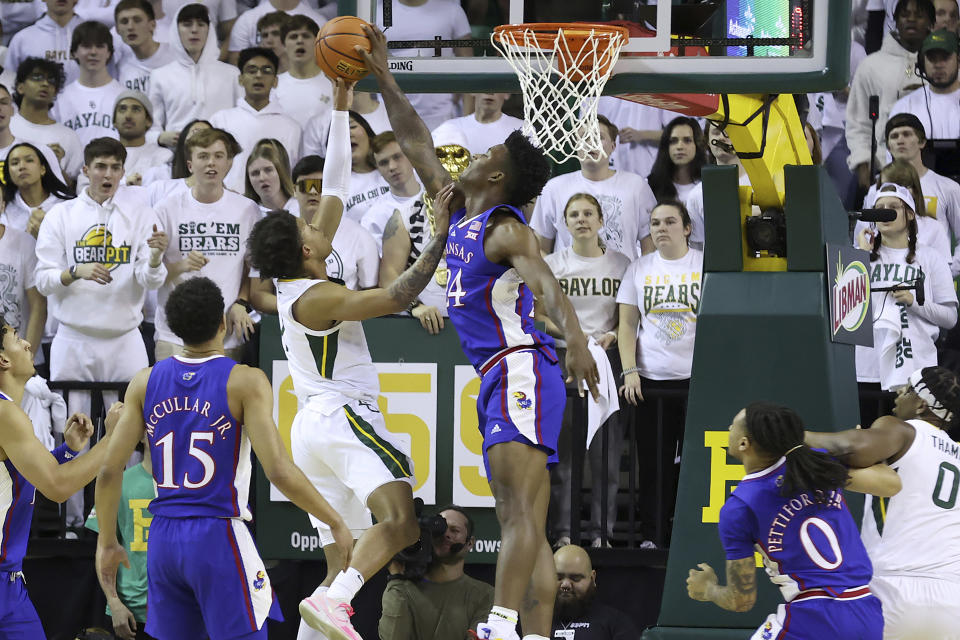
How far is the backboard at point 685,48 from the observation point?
21.1 ft

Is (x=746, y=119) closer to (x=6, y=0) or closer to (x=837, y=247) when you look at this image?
(x=837, y=247)

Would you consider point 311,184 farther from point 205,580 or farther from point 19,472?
point 205,580

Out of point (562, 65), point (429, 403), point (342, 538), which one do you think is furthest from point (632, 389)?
point (342, 538)

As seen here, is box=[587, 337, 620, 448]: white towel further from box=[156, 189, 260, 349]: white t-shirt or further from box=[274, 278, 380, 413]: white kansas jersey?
box=[156, 189, 260, 349]: white t-shirt

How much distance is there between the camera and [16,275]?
964cm

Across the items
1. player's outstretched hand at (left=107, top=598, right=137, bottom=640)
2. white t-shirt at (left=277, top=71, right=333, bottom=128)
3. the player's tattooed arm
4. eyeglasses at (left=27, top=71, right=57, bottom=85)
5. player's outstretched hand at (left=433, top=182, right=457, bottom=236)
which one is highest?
eyeglasses at (left=27, top=71, right=57, bottom=85)

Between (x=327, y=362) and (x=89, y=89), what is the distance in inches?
207

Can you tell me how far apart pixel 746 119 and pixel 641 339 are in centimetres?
228

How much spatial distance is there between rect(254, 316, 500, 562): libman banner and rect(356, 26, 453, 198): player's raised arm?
7.99 feet

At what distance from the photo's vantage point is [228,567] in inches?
220

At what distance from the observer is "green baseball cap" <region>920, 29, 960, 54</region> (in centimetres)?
1008

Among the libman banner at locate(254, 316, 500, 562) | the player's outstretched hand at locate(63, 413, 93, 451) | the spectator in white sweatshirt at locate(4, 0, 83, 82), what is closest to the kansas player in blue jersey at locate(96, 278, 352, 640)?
the player's outstretched hand at locate(63, 413, 93, 451)

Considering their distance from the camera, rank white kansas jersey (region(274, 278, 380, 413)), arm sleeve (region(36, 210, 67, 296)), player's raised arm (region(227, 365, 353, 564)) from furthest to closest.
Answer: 1. arm sleeve (region(36, 210, 67, 296))
2. white kansas jersey (region(274, 278, 380, 413))
3. player's raised arm (region(227, 365, 353, 564))

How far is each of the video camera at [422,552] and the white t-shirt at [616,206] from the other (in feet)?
8.26
